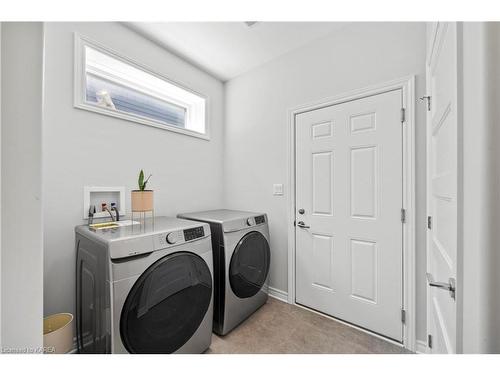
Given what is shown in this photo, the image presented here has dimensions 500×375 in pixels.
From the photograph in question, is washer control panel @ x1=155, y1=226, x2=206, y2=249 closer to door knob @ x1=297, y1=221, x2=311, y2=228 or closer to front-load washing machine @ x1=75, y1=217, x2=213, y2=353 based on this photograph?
front-load washing machine @ x1=75, y1=217, x2=213, y2=353

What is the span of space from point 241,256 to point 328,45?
6.56 feet

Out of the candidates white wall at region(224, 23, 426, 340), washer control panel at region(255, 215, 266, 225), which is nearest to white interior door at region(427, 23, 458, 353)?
white wall at region(224, 23, 426, 340)

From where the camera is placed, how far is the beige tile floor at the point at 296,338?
1.44 metres

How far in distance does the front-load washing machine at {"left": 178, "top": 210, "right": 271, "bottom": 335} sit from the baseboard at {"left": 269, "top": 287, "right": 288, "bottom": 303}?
29cm

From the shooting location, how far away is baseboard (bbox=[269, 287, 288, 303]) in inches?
81.4

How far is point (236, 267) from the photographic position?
5.27ft

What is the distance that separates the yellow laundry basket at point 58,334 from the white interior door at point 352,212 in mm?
1741

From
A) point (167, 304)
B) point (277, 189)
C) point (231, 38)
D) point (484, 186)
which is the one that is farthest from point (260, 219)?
point (231, 38)

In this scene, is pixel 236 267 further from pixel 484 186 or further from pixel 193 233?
pixel 484 186

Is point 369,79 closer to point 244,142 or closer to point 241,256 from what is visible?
point 244,142

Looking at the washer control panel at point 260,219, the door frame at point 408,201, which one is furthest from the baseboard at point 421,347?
the washer control panel at point 260,219

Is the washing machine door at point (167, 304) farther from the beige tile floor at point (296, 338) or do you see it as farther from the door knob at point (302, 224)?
the door knob at point (302, 224)

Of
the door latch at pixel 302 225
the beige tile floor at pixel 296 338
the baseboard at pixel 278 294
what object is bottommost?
the beige tile floor at pixel 296 338
